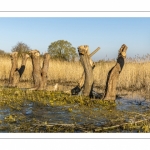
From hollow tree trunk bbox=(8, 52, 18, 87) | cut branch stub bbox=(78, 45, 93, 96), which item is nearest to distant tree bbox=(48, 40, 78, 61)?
hollow tree trunk bbox=(8, 52, 18, 87)

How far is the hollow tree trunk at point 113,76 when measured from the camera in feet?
30.1

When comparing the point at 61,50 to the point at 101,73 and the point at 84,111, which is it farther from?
the point at 84,111

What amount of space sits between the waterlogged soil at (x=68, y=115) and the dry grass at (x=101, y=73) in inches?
127

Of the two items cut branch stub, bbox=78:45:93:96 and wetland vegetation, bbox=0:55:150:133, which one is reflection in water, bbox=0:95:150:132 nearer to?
wetland vegetation, bbox=0:55:150:133

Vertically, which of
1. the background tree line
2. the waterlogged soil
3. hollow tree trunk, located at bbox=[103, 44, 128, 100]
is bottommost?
the waterlogged soil

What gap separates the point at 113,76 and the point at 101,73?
5.64 metres

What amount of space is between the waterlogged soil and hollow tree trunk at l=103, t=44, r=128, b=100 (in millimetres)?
520

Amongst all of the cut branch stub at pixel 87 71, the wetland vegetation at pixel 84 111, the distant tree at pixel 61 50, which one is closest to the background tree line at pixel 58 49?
the distant tree at pixel 61 50

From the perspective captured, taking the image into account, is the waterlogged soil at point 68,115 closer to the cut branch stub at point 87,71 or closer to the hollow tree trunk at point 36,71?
the cut branch stub at point 87,71

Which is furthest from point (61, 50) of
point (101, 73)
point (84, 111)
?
point (84, 111)

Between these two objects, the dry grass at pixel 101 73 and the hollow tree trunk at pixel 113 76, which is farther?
the dry grass at pixel 101 73

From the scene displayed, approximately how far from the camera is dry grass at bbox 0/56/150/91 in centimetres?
1298
